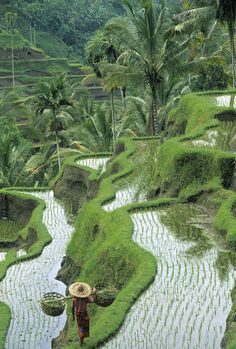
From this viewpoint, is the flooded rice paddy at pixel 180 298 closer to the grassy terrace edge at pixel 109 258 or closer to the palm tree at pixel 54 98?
the grassy terrace edge at pixel 109 258

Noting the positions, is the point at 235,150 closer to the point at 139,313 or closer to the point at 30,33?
the point at 139,313

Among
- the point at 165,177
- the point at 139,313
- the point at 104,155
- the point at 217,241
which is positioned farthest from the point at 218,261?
the point at 104,155

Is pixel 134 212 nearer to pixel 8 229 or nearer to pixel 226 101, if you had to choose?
pixel 226 101

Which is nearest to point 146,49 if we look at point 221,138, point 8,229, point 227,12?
point 227,12

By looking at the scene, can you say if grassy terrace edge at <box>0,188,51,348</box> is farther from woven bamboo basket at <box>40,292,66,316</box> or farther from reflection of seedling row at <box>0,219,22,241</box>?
woven bamboo basket at <box>40,292,66,316</box>

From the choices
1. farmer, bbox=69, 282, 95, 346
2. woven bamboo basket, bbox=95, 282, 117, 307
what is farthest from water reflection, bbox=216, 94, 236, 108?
farmer, bbox=69, 282, 95, 346
